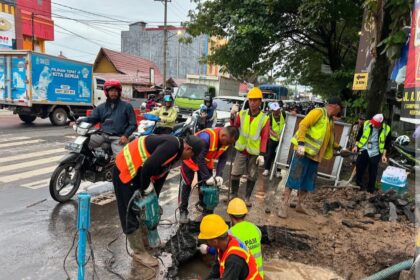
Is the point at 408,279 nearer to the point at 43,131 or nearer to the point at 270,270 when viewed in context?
the point at 270,270

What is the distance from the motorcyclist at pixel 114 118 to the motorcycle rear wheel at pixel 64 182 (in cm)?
64

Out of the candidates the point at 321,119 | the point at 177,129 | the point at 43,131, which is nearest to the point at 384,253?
the point at 321,119

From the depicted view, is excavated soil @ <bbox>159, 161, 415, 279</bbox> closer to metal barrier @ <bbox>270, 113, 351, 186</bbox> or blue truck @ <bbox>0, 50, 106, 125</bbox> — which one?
metal barrier @ <bbox>270, 113, 351, 186</bbox>

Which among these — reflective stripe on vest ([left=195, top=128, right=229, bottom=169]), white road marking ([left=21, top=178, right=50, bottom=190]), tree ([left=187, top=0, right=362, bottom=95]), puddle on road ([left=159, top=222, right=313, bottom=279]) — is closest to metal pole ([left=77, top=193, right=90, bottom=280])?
puddle on road ([left=159, top=222, right=313, bottom=279])

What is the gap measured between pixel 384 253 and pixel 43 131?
11.1 meters

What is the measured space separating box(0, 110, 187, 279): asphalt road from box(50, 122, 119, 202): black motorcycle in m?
0.24

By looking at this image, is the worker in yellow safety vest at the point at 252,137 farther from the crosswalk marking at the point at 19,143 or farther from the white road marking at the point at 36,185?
the crosswalk marking at the point at 19,143

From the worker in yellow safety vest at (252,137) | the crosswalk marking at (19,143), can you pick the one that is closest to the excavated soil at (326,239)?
the worker in yellow safety vest at (252,137)

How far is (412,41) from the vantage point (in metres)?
2.96

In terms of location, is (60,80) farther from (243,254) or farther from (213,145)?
(243,254)

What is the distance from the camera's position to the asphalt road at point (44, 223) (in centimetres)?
359

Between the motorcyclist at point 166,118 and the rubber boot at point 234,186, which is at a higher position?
the motorcyclist at point 166,118

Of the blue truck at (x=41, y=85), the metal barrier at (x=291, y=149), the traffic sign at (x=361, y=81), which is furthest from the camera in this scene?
the blue truck at (x=41, y=85)

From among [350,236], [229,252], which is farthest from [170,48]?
[229,252]
